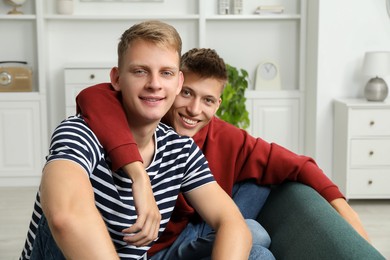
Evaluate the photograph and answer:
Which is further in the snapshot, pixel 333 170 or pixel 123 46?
pixel 333 170

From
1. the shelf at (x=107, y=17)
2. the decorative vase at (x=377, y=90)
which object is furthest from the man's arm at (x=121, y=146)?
the shelf at (x=107, y=17)

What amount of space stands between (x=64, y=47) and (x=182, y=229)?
3.29 meters

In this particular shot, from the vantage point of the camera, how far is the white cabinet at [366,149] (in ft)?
13.3

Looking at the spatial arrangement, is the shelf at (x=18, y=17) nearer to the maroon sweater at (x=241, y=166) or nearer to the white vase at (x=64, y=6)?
the white vase at (x=64, y=6)

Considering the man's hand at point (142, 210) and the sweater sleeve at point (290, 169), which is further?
the sweater sleeve at point (290, 169)

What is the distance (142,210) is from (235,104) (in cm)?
334

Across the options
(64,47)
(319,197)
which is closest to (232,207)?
(319,197)

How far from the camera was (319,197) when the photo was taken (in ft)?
6.09

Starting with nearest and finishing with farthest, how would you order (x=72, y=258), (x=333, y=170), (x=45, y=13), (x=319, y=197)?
1. (x=72, y=258)
2. (x=319, y=197)
3. (x=333, y=170)
4. (x=45, y=13)

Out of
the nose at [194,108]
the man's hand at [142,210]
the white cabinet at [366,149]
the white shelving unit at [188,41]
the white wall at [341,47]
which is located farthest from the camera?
the white shelving unit at [188,41]

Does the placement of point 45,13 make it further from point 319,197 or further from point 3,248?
point 319,197

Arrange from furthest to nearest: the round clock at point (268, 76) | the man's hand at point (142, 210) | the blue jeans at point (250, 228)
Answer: the round clock at point (268, 76) → the blue jeans at point (250, 228) → the man's hand at point (142, 210)

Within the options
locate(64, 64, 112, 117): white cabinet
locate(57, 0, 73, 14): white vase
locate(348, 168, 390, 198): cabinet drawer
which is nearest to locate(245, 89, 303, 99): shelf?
locate(348, 168, 390, 198): cabinet drawer

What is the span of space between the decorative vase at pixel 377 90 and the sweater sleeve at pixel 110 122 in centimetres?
299
